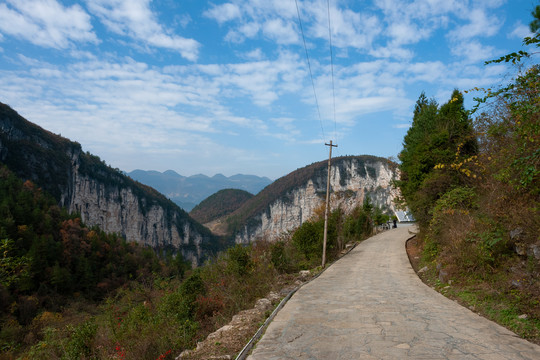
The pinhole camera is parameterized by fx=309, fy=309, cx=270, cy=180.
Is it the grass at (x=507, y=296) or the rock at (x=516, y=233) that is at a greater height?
the rock at (x=516, y=233)

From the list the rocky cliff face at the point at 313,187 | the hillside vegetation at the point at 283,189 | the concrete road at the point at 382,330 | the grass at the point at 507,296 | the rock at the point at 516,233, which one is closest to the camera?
the concrete road at the point at 382,330

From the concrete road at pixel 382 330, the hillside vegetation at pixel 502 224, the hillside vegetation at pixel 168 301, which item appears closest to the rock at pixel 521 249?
the hillside vegetation at pixel 502 224

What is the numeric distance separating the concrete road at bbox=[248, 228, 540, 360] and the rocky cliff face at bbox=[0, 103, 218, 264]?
124587 mm

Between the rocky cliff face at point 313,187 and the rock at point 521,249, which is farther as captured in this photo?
the rocky cliff face at point 313,187

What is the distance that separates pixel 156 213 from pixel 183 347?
174368 mm

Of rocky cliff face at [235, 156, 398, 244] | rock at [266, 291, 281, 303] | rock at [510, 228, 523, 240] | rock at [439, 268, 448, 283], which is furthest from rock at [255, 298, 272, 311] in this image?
rocky cliff face at [235, 156, 398, 244]

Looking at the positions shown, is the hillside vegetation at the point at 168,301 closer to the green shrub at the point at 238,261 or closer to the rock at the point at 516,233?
the green shrub at the point at 238,261

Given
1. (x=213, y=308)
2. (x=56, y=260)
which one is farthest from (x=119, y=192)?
(x=213, y=308)

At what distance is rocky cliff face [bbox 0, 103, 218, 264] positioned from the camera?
12538 cm

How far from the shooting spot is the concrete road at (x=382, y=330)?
14.7 ft

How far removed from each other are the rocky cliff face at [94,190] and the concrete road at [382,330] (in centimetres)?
12459

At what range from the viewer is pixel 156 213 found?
17000cm

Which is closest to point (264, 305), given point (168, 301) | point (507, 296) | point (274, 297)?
point (274, 297)

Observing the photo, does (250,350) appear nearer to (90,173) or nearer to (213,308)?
(213,308)
